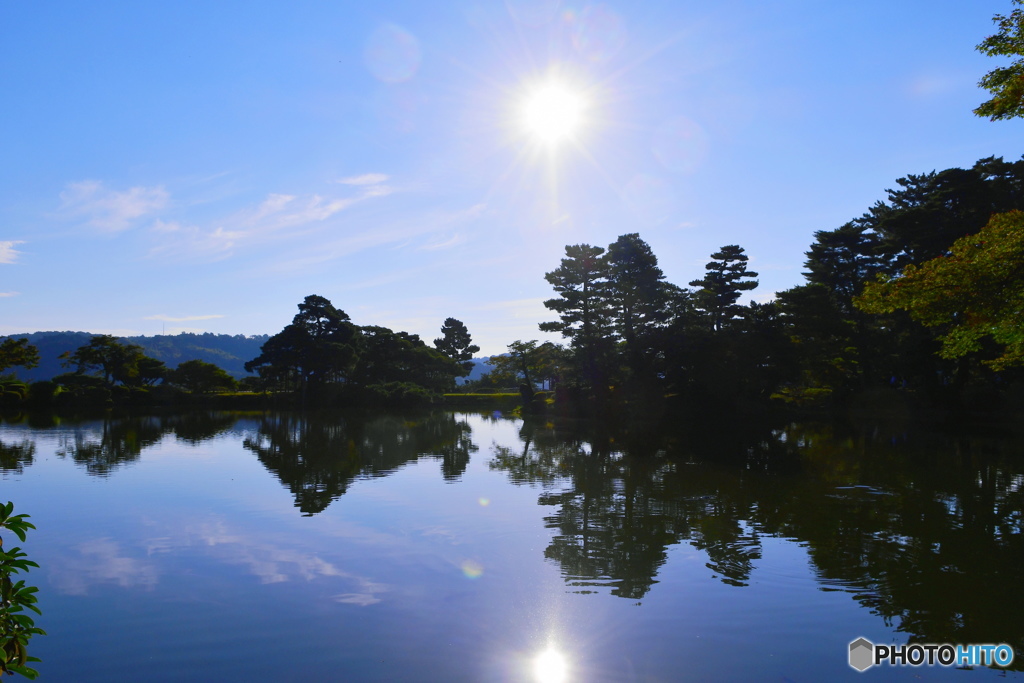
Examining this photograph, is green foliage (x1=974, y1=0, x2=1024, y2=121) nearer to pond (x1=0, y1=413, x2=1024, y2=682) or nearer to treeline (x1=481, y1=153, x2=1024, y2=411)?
pond (x1=0, y1=413, x2=1024, y2=682)

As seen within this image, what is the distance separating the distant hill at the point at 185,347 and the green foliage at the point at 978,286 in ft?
448

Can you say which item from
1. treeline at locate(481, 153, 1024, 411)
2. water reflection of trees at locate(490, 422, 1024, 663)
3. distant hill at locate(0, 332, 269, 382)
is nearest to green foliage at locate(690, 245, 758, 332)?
treeline at locate(481, 153, 1024, 411)

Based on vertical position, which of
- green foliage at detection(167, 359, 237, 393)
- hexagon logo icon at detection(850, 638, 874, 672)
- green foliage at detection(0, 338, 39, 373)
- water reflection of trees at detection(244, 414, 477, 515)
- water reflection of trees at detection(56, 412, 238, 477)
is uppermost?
green foliage at detection(0, 338, 39, 373)

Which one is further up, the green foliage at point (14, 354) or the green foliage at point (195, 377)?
the green foliage at point (14, 354)

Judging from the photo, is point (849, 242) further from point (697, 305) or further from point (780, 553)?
point (780, 553)

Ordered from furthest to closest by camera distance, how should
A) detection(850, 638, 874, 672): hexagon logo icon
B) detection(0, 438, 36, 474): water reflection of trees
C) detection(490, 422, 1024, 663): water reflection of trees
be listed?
detection(0, 438, 36, 474): water reflection of trees < detection(490, 422, 1024, 663): water reflection of trees < detection(850, 638, 874, 672): hexagon logo icon

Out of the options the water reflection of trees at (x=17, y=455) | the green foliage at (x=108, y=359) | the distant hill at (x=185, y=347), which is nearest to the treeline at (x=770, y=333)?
the water reflection of trees at (x=17, y=455)

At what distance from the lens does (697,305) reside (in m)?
27.4

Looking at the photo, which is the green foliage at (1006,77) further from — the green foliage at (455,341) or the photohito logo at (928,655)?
the green foliage at (455,341)

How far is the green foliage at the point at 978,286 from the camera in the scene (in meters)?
8.46

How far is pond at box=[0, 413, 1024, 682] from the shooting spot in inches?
170

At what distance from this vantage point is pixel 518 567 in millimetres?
6348

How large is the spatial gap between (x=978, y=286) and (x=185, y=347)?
189m

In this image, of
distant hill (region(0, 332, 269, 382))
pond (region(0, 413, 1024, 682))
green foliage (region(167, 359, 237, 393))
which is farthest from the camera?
distant hill (region(0, 332, 269, 382))
